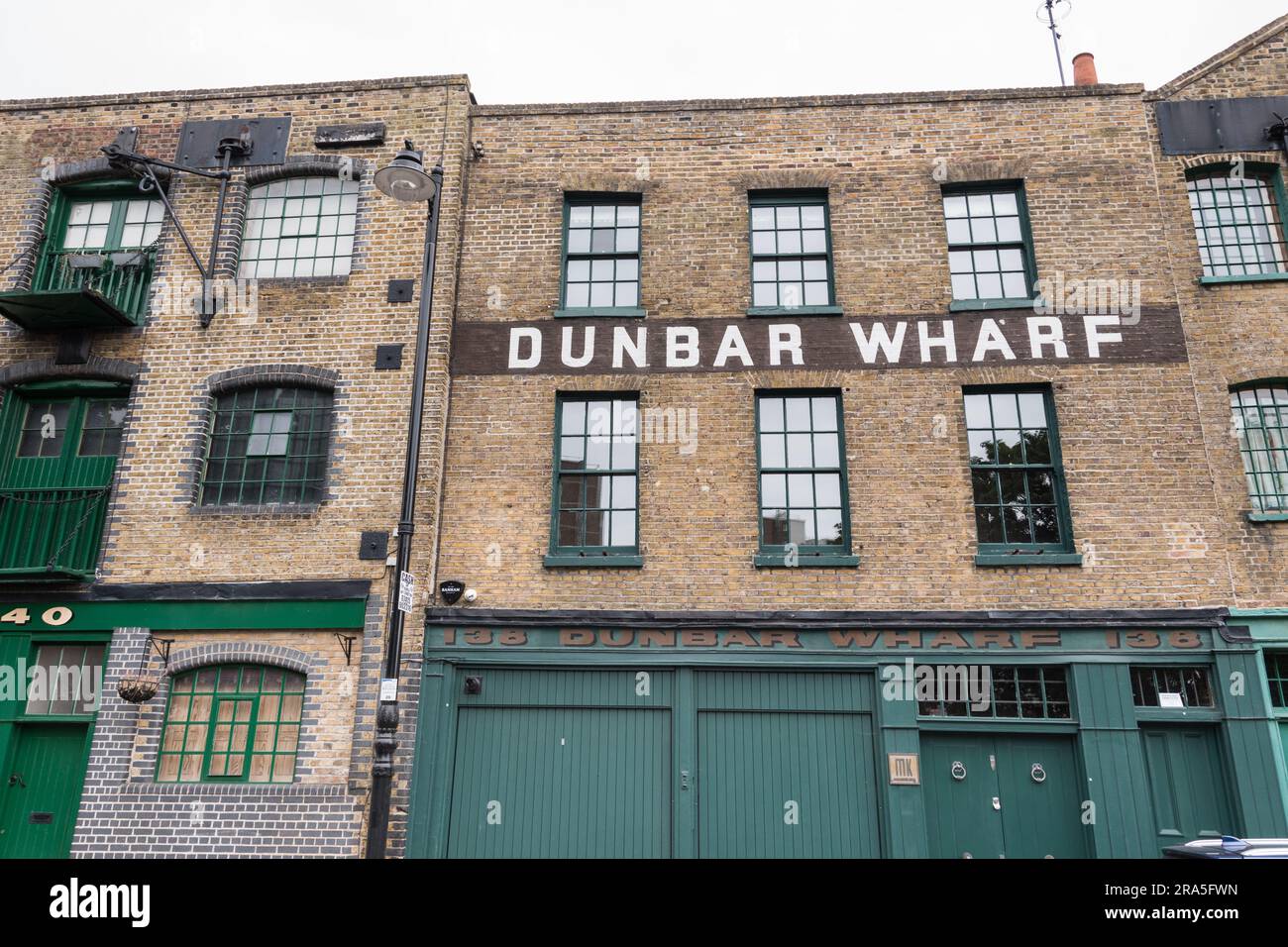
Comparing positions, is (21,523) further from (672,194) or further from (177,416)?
(672,194)

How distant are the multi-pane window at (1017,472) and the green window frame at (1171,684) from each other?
1.60 meters

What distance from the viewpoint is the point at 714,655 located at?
1000 centimetres

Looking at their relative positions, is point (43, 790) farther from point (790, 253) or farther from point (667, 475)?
point (790, 253)

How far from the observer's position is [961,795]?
956cm

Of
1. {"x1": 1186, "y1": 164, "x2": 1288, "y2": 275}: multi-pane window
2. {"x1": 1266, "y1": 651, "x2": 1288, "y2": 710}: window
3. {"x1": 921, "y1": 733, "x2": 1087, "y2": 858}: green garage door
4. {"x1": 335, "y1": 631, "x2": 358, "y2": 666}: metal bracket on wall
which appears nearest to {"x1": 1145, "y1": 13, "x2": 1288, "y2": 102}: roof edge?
{"x1": 1186, "y1": 164, "x2": 1288, "y2": 275}: multi-pane window

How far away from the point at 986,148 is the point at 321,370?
370 inches

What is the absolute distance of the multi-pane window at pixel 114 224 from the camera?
1223 cm

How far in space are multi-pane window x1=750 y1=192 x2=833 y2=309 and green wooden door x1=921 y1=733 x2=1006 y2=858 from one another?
5.67 m

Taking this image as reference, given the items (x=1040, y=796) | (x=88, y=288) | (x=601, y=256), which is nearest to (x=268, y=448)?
(x=88, y=288)

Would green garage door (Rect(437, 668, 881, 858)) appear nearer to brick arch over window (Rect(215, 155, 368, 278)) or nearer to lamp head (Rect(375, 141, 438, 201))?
lamp head (Rect(375, 141, 438, 201))

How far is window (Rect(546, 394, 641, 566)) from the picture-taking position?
34.9 ft

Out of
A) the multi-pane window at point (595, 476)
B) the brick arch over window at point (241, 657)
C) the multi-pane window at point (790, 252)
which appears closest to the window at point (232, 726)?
the brick arch over window at point (241, 657)

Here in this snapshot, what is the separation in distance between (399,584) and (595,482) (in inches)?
105

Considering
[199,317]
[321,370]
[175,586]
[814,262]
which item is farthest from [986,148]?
[175,586]
